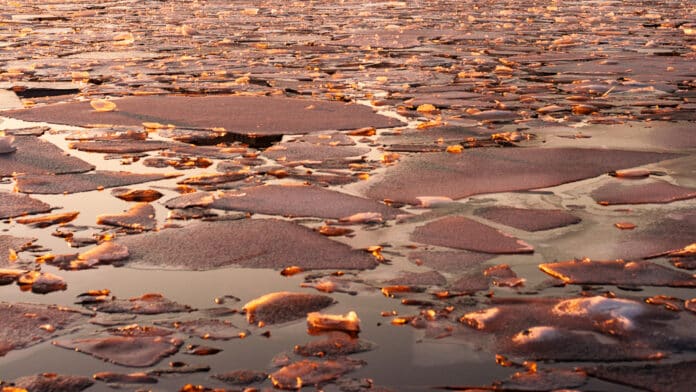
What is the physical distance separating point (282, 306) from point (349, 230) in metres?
0.77

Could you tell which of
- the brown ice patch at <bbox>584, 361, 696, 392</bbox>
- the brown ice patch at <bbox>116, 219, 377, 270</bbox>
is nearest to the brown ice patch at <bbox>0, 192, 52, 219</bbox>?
the brown ice patch at <bbox>116, 219, 377, 270</bbox>

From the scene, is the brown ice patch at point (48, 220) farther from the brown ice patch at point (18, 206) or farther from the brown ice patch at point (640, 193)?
the brown ice patch at point (640, 193)

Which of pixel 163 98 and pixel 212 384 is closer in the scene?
pixel 212 384

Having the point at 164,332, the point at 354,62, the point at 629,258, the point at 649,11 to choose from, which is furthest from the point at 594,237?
the point at 649,11

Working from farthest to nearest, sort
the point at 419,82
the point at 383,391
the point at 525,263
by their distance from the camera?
the point at 419,82 < the point at 525,263 < the point at 383,391

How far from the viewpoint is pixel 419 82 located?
7.12 meters

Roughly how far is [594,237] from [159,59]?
621cm

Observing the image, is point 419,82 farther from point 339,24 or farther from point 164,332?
point 339,24

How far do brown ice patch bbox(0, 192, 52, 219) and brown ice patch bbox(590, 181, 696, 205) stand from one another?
6.74 ft

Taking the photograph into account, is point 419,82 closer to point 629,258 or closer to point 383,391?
point 629,258

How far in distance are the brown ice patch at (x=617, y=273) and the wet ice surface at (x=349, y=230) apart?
1 centimetres

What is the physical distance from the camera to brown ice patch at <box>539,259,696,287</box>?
282 centimetres

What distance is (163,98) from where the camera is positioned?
6.27 m

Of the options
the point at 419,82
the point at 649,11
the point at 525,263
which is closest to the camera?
the point at 525,263
